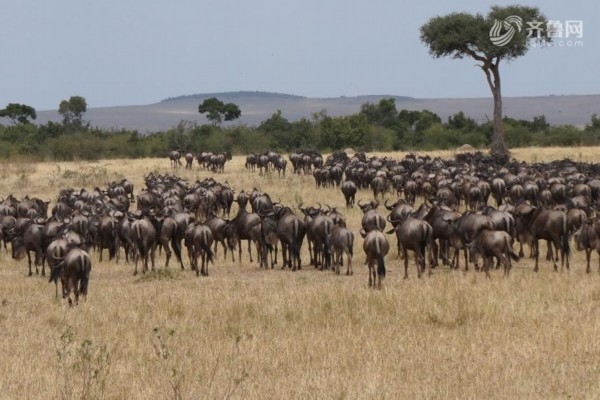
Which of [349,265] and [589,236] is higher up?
[589,236]

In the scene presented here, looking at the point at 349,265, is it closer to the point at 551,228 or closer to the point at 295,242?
the point at 295,242

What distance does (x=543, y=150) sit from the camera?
60.7m

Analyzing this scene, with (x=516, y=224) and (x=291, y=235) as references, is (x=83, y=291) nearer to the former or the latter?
(x=291, y=235)

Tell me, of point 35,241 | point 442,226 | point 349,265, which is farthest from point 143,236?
point 442,226

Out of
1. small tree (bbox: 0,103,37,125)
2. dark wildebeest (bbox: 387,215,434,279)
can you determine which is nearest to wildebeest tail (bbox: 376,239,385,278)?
dark wildebeest (bbox: 387,215,434,279)

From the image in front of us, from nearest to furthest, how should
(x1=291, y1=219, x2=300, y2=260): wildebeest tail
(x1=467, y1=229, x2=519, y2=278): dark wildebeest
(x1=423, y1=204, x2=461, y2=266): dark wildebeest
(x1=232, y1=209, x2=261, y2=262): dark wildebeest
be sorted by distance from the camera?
1. (x1=467, y1=229, x2=519, y2=278): dark wildebeest
2. (x1=423, y1=204, x2=461, y2=266): dark wildebeest
3. (x1=291, y1=219, x2=300, y2=260): wildebeest tail
4. (x1=232, y1=209, x2=261, y2=262): dark wildebeest

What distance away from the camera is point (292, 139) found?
286ft

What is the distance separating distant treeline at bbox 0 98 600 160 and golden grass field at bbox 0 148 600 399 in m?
56.2

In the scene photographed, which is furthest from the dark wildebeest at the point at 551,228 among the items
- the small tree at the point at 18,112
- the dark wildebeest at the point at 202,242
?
the small tree at the point at 18,112

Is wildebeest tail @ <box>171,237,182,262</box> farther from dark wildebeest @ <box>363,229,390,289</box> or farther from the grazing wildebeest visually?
dark wildebeest @ <box>363,229,390,289</box>

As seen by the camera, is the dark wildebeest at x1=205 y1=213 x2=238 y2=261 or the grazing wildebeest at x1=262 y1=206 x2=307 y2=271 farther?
the dark wildebeest at x1=205 y1=213 x2=238 y2=261

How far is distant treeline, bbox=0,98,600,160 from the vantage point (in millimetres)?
73875

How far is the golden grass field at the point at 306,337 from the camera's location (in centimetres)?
828

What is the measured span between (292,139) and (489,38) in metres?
33.2
